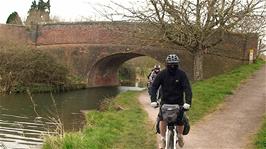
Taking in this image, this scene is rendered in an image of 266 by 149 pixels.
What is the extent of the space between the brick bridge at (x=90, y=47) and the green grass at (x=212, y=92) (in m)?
6.96

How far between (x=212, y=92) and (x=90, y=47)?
724 inches

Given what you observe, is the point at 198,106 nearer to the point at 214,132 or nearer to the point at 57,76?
the point at 214,132

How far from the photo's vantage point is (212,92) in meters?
17.4

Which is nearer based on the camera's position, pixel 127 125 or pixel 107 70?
pixel 127 125

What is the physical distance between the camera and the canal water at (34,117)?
12.5 m

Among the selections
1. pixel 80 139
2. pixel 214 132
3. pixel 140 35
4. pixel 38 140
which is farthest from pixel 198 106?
pixel 140 35

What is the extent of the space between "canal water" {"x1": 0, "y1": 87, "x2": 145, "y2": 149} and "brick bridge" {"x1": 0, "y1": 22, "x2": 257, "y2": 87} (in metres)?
6.59

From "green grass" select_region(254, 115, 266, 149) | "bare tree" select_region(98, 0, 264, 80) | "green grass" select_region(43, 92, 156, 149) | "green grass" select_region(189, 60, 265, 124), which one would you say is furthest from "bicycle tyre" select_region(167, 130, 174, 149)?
"bare tree" select_region(98, 0, 264, 80)

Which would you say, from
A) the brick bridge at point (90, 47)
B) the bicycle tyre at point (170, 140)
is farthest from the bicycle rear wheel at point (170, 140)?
the brick bridge at point (90, 47)

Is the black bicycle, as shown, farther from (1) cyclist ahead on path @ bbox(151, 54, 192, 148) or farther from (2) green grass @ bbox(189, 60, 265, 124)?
(2) green grass @ bbox(189, 60, 265, 124)

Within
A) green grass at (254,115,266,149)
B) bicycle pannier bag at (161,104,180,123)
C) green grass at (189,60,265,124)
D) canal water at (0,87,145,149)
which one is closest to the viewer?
bicycle pannier bag at (161,104,180,123)

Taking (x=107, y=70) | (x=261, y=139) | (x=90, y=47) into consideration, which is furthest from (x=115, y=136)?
(x=107, y=70)

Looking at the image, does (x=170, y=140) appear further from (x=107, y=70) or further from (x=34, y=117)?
(x=107, y=70)

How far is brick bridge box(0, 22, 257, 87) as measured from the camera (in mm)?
31213
